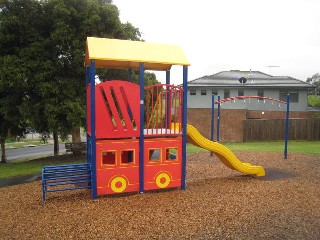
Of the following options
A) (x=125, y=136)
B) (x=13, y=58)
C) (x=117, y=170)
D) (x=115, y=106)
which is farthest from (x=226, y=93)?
(x=117, y=170)

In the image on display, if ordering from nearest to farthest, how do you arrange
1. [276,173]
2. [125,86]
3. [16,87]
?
[125,86], [276,173], [16,87]

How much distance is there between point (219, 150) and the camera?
10398 millimetres

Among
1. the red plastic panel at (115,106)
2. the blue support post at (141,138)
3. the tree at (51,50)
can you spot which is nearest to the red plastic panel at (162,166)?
the blue support post at (141,138)

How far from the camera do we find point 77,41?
15.0 m

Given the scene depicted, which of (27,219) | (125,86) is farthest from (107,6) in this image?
(27,219)

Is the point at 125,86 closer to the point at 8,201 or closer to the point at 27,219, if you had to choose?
the point at 27,219

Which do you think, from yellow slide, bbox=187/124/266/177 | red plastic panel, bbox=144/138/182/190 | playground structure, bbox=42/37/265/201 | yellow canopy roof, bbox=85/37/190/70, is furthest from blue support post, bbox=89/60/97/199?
yellow slide, bbox=187/124/266/177

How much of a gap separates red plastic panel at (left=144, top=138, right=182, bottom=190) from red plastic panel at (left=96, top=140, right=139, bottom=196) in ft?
1.20

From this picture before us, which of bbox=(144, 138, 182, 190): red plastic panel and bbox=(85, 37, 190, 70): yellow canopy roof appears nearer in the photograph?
bbox=(85, 37, 190, 70): yellow canopy roof

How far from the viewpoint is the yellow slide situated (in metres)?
9.92

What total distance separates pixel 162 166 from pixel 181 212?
6.89ft

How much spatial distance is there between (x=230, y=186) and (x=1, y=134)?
13517 mm

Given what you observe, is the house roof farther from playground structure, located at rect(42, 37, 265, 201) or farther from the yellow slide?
playground structure, located at rect(42, 37, 265, 201)

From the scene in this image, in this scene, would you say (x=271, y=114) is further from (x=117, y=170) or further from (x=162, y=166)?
(x=117, y=170)
